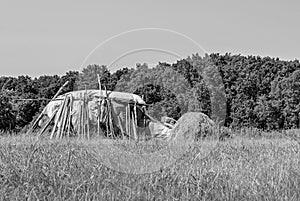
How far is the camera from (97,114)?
15.6 metres

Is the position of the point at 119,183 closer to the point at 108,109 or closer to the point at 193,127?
the point at 193,127

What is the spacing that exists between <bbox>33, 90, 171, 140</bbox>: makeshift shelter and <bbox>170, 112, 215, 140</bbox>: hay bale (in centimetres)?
130

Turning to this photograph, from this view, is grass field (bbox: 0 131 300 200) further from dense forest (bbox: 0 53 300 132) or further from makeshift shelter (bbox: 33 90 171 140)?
dense forest (bbox: 0 53 300 132)

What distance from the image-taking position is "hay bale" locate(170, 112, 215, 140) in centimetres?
1504

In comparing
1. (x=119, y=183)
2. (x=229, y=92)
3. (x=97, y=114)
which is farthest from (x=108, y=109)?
(x=229, y=92)

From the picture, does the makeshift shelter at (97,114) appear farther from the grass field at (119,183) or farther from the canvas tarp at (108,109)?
the grass field at (119,183)

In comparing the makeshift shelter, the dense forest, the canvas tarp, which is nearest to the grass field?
the makeshift shelter

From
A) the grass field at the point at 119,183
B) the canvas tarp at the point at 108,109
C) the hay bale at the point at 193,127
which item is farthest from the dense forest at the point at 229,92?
the grass field at the point at 119,183

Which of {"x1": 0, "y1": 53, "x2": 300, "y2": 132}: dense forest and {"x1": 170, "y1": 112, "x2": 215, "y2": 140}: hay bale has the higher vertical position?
{"x1": 0, "y1": 53, "x2": 300, "y2": 132}: dense forest

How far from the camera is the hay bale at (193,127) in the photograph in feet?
49.3

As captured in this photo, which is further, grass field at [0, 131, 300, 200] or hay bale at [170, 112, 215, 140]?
hay bale at [170, 112, 215, 140]

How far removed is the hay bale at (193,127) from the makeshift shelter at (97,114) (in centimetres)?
130

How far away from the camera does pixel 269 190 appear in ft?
13.4

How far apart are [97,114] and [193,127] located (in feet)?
10.8
